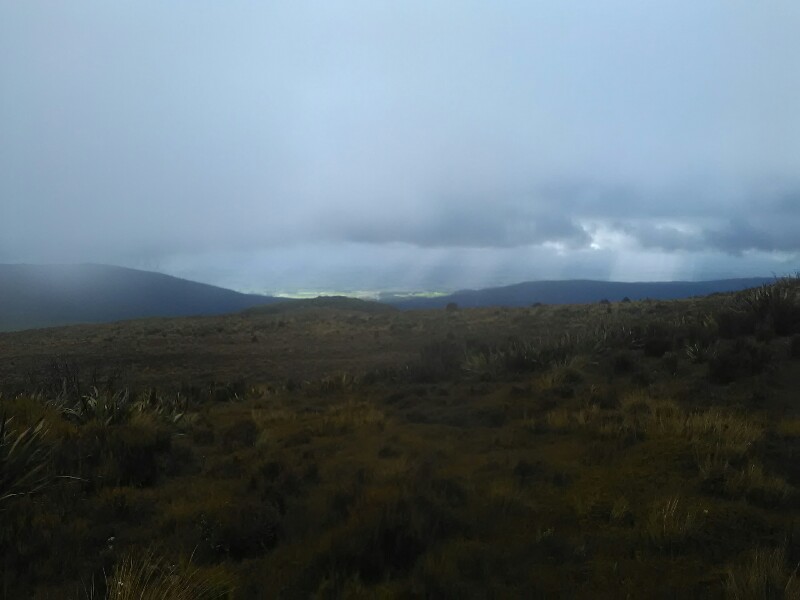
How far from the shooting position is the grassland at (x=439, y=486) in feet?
14.7

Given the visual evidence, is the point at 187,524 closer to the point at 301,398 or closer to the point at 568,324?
the point at 301,398

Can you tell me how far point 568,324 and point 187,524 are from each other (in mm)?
24841

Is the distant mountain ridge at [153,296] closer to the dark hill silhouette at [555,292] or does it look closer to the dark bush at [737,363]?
the dark hill silhouette at [555,292]

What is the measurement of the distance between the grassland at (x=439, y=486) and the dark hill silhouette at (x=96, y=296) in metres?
80.1

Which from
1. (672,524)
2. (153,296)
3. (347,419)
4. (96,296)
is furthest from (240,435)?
(153,296)

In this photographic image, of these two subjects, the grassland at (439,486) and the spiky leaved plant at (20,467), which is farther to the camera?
the spiky leaved plant at (20,467)

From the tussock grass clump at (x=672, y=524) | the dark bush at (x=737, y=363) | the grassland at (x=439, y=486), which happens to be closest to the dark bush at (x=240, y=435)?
the grassland at (x=439, y=486)

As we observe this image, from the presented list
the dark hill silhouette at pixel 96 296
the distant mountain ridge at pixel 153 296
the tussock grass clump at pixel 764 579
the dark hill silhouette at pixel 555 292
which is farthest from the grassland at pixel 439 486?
the dark hill silhouette at pixel 96 296

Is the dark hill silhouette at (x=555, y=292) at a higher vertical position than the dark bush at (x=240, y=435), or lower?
higher

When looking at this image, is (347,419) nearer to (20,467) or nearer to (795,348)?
(20,467)

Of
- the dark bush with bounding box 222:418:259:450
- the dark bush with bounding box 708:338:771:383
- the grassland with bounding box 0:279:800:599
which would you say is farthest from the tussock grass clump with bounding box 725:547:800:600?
the dark bush with bounding box 708:338:771:383

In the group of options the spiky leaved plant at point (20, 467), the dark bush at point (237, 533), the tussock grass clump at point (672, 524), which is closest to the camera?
the tussock grass clump at point (672, 524)

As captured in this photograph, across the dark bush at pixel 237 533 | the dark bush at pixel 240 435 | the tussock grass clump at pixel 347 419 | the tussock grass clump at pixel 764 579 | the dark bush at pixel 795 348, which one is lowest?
the dark bush at pixel 240 435

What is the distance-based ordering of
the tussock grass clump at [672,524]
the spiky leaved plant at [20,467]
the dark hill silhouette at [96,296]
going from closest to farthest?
1. the tussock grass clump at [672,524]
2. the spiky leaved plant at [20,467]
3. the dark hill silhouette at [96,296]
